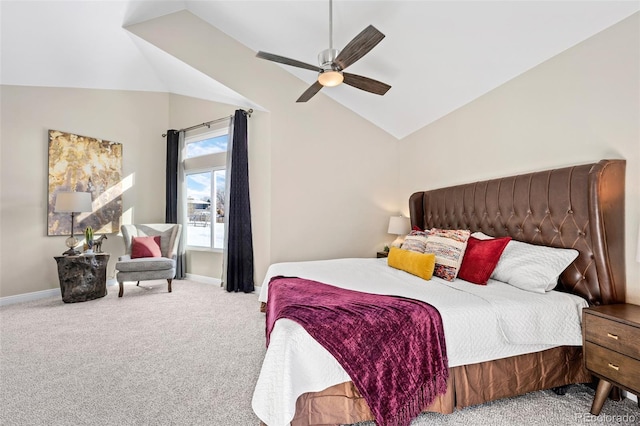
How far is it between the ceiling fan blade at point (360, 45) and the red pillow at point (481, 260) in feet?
5.78

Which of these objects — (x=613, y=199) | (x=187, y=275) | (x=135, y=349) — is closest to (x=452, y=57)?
(x=613, y=199)

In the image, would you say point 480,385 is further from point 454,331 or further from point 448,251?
point 448,251

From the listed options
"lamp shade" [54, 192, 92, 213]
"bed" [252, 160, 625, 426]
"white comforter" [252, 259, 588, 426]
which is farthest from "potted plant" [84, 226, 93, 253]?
"white comforter" [252, 259, 588, 426]

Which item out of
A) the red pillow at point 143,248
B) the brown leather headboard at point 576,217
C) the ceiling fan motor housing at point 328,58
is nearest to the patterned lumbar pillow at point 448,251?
the brown leather headboard at point 576,217

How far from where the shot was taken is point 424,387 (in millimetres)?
1574

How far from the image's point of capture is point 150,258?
4406 millimetres

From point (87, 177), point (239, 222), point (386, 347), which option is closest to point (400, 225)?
point (239, 222)

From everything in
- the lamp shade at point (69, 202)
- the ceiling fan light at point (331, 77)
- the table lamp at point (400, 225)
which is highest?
the ceiling fan light at point (331, 77)

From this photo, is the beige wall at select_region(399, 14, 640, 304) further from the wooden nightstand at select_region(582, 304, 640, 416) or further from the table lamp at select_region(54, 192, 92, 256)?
the table lamp at select_region(54, 192, 92, 256)

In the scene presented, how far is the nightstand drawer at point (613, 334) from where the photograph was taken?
58.9 inches

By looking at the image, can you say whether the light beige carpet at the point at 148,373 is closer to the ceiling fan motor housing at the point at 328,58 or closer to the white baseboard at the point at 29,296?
the white baseboard at the point at 29,296

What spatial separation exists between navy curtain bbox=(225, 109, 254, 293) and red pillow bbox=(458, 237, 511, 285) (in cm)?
297

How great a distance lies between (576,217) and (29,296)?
19.9 feet

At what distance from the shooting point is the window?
16.8 ft
